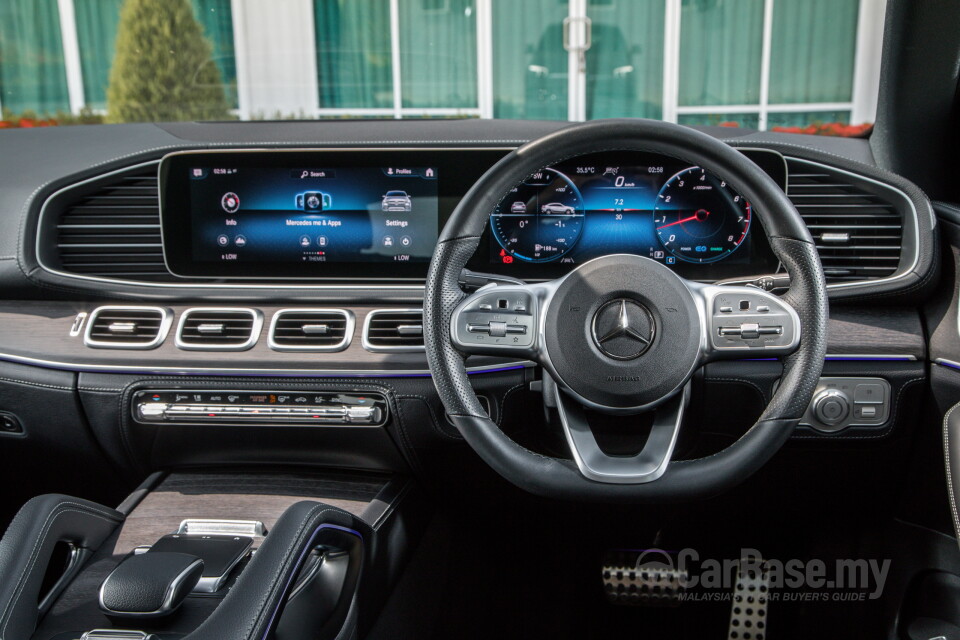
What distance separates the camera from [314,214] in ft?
6.00

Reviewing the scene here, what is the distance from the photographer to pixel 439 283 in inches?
51.1

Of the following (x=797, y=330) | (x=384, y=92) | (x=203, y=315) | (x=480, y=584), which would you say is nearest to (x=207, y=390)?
(x=203, y=315)

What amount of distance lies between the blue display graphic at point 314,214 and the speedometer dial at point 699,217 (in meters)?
0.53

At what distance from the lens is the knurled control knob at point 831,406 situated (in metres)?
1.66

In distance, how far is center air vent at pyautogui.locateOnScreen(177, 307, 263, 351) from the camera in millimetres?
1752

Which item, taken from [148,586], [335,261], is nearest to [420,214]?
[335,261]

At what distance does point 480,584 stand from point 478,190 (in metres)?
1.37

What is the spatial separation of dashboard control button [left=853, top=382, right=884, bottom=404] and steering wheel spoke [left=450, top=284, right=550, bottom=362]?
807 millimetres

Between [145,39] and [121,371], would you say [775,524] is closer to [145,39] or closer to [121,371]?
[121,371]

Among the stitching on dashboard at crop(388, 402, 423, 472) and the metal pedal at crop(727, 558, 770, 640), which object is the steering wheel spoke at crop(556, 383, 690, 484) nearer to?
the stitching on dashboard at crop(388, 402, 423, 472)

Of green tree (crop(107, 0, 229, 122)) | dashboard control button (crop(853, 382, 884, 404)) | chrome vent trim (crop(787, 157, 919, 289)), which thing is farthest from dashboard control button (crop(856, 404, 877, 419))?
green tree (crop(107, 0, 229, 122))

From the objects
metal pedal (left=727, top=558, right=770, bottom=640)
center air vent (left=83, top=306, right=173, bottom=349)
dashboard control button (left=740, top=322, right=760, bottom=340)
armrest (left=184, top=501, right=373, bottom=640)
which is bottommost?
metal pedal (left=727, top=558, right=770, bottom=640)

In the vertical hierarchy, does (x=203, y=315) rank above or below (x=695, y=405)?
above

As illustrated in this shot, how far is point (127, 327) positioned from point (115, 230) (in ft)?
0.87
